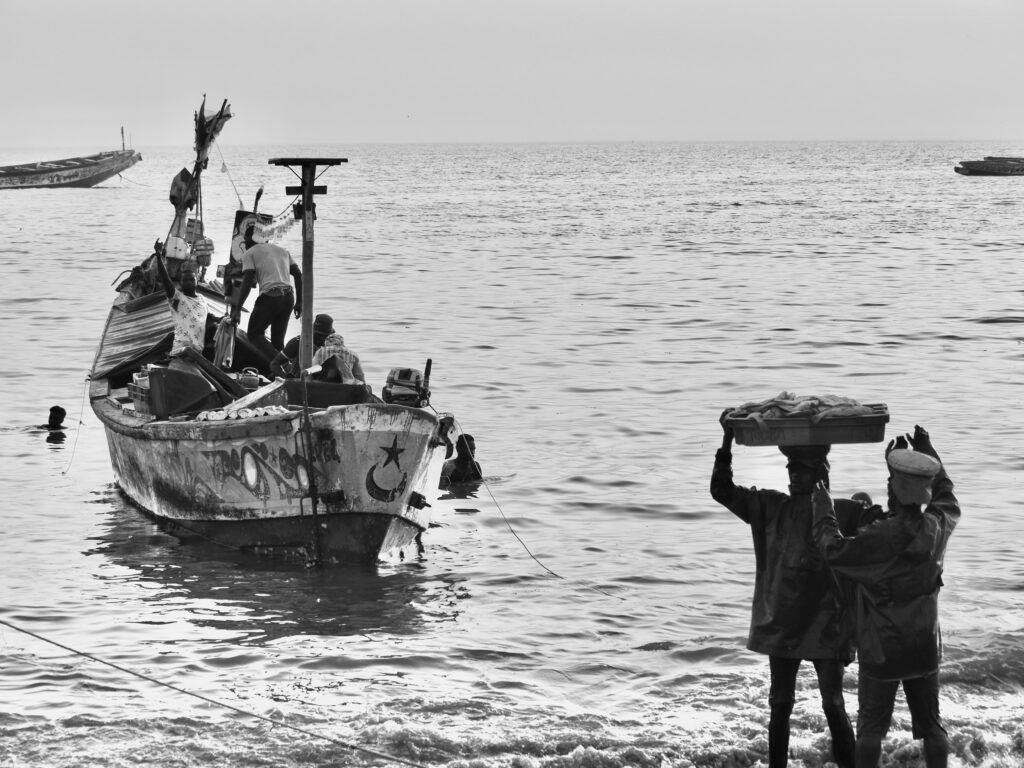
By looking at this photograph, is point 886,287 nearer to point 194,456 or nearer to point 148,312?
point 148,312

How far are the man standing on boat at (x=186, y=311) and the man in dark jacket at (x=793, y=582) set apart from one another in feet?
29.4

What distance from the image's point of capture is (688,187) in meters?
101

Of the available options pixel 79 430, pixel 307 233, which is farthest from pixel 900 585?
pixel 79 430

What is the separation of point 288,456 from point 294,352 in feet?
8.37

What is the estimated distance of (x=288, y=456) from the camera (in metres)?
11.2

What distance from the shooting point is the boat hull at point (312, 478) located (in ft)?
36.1

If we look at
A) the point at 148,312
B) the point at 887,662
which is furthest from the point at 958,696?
the point at 148,312

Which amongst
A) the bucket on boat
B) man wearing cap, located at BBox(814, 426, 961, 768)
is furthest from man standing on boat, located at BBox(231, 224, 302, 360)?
man wearing cap, located at BBox(814, 426, 961, 768)

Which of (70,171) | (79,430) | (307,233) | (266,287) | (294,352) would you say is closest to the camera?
(307,233)

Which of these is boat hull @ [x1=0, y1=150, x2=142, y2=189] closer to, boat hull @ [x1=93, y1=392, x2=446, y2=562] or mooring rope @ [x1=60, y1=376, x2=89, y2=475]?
mooring rope @ [x1=60, y1=376, x2=89, y2=475]

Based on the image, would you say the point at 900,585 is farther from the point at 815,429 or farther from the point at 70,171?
the point at 70,171

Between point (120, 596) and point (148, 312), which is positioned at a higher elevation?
point (148, 312)

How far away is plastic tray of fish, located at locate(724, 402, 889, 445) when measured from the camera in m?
6.10

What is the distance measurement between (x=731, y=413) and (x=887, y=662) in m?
1.26
